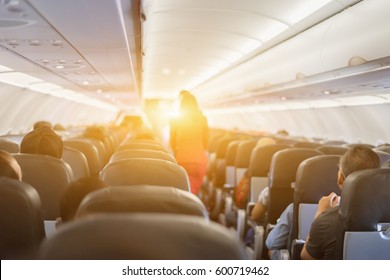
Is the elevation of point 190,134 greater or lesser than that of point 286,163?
greater

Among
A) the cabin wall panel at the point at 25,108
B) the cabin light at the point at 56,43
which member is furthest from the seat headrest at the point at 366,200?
the cabin wall panel at the point at 25,108

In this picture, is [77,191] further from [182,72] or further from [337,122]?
[182,72]

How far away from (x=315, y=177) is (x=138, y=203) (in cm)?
238

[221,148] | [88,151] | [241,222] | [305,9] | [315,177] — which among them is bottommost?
[241,222]

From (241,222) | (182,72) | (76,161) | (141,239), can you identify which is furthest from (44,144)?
(182,72)

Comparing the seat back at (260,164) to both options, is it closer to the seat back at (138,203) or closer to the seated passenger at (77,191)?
the seated passenger at (77,191)

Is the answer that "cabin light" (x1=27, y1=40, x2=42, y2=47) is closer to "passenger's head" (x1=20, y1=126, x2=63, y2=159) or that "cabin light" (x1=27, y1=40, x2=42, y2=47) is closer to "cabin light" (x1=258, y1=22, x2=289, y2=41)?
"passenger's head" (x1=20, y1=126, x2=63, y2=159)

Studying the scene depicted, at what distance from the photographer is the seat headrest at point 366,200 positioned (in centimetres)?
286

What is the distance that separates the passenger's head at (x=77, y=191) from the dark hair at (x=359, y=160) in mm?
1662

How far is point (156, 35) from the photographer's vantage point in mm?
8961

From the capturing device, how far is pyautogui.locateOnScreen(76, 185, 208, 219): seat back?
2.01 meters

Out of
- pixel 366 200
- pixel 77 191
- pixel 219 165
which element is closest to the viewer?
pixel 77 191

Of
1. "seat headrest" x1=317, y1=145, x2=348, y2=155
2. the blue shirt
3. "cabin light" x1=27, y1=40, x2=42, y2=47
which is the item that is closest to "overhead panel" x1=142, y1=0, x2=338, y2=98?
"cabin light" x1=27, y1=40, x2=42, y2=47
